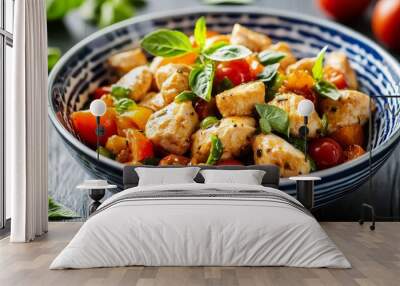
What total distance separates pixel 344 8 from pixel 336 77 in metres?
0.61

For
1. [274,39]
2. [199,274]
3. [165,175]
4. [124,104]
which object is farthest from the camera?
[274,39]

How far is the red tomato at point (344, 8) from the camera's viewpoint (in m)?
5.68

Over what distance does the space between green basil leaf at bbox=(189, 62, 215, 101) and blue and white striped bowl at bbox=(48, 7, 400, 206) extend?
814mm

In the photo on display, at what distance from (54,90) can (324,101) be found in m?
2.20

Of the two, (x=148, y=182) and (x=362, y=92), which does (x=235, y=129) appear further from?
(x=362, y=92)

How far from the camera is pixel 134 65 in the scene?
19.2ft

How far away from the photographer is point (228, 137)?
518cm

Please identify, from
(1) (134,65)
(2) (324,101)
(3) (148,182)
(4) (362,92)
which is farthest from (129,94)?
(4) (362,92)

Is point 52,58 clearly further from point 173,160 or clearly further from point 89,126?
point 173,160

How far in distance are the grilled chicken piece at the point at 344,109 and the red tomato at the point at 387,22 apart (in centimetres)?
54

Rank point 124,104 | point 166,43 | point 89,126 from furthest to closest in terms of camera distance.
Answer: point 89,126 → point 166,43 → point 124,104

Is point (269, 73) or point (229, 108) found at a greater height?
point (269, 73)

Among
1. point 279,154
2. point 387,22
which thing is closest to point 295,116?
point 279,154

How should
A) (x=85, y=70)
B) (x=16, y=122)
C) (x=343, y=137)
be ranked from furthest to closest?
(x=85, y=70), (x=343, y=137), (x=16, y=122)
